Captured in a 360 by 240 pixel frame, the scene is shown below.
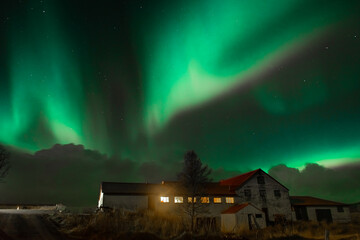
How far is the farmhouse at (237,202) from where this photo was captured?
41.0m

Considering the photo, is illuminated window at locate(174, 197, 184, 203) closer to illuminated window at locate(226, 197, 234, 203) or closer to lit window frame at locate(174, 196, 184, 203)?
lit window frame at locate(174, 196, 184, 203)

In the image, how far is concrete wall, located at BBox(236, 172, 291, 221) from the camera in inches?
1877

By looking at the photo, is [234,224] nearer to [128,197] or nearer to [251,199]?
[251,199]

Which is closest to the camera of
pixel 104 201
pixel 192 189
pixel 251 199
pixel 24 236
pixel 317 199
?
pixel 24 236

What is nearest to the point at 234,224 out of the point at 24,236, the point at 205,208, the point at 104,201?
the point at 205,208

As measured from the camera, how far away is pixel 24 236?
17.4m

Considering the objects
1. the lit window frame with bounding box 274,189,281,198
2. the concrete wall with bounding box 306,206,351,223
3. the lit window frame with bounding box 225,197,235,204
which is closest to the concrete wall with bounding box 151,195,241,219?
the lit window frame with bounding box 225,197,235,204

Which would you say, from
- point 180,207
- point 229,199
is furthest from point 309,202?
point 180,207

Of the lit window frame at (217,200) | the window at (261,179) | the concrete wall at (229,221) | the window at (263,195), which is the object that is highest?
Answer: the window at (261,179)

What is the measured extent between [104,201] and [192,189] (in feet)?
49.5

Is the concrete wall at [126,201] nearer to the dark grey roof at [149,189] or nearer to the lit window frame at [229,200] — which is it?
the dark grey roof at [149,189]

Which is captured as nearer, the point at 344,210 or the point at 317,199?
the point at 344,210

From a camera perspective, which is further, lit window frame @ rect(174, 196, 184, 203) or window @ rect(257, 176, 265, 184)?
window @ rect(257, 176, 265, 184)

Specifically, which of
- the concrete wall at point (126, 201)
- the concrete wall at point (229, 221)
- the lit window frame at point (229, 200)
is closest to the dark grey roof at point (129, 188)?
the concrete wall at point (126, 201)
